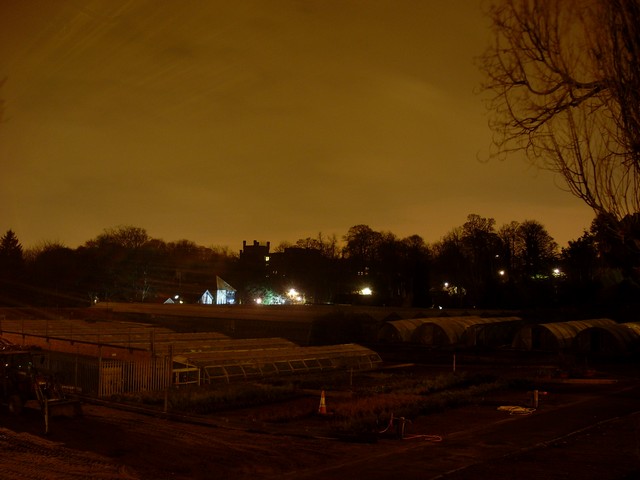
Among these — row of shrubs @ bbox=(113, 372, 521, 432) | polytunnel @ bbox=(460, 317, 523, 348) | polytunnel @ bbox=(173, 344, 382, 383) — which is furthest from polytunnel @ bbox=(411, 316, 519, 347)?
row of shrubs @ bbox=(113, 372, 521, 432)

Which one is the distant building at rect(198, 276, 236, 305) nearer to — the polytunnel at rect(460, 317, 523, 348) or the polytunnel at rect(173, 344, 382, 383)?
the polytunnel at rect(460, 317, 523, 348)

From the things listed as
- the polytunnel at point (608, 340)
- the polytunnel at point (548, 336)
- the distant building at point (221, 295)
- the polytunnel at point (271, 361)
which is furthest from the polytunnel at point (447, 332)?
the distant building at point (221, 295)

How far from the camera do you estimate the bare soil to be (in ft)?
43.5

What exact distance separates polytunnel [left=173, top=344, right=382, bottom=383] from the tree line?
38.1 meters

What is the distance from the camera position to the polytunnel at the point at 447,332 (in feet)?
165

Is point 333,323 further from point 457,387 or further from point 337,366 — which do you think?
point 457,387

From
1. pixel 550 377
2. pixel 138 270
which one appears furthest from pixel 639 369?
pixel 138 270

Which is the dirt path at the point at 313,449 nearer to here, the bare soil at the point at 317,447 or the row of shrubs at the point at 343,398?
the bare soil at the point at 317,447

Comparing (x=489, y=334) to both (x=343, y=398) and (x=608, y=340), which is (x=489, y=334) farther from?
(x=343, y=398)

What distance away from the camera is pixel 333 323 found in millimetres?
54594

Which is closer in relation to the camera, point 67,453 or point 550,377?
point 67,453

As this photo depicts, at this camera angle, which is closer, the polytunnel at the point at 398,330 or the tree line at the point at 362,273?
the polytunnel at the point at 398,330

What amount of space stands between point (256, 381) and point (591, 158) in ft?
71.5

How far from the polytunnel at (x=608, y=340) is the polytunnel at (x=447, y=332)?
7.97m
